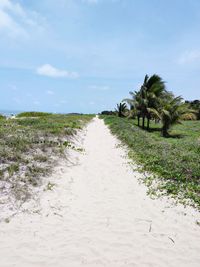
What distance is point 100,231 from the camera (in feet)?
19.5

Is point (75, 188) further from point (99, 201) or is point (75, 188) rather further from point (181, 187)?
point (181, 187)

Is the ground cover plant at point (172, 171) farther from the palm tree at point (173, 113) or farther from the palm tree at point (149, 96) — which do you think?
the palm tree at point (149, 96)

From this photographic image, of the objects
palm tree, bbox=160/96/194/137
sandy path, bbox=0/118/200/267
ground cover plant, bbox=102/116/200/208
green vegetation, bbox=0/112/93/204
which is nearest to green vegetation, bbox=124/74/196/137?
palm tree, bbox=160/96/194/137

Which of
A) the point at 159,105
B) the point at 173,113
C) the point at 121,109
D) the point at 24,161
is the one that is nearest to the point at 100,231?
the point at 24,161

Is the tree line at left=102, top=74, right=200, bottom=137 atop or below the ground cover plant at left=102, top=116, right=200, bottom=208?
atop

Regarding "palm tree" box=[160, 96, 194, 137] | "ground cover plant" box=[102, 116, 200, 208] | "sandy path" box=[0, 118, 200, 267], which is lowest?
"sandy path" box=[0, 118, 200, 267]

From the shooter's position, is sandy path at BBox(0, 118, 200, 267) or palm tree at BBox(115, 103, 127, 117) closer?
sandy path at BBox(0, 118, 200, 267)

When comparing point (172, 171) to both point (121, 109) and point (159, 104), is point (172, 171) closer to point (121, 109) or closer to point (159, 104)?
point (159, 104)

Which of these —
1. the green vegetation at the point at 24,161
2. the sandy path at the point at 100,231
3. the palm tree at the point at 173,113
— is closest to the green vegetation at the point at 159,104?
the palm tree at the point at 173,113

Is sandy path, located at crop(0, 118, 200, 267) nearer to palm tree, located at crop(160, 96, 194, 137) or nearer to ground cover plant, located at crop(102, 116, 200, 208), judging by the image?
ground cover plant, located at crop(102, 116, 200, 208)

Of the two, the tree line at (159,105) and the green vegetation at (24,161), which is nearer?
the green vegetation at (24,161)

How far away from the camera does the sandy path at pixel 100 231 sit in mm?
4984

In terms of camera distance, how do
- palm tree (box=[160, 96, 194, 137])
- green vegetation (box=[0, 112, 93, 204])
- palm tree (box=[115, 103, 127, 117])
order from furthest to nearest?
palm tree (box=[115, 103, 127, 117]) → palm tree (box=[160, 96, 194, 137]) → green vegetation (box=[0, 112, 93, 204])

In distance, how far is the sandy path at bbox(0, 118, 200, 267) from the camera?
4.98m
